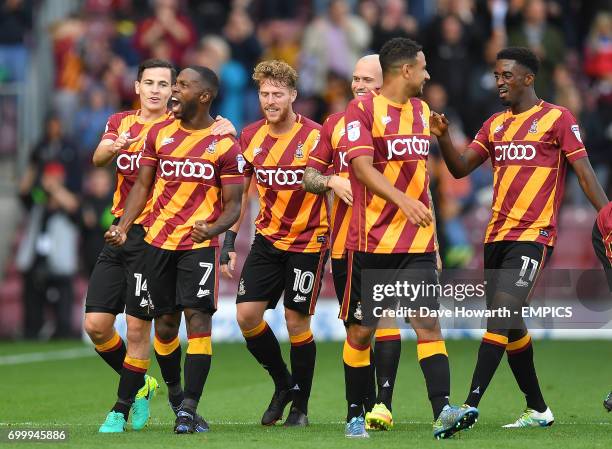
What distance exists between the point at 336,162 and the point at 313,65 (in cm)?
979

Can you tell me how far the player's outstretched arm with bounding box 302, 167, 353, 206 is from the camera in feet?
29.9

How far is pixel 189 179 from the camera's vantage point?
9.73 meters

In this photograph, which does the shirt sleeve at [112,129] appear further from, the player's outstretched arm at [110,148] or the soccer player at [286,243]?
the soccer player at [286,243]

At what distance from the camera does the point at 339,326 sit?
1803cm

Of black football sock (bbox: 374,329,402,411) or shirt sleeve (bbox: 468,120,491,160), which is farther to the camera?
shirt sleeve (bbox: 468,120,491,160)

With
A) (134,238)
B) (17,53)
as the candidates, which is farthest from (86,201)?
(134,238)

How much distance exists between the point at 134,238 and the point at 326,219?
1391 millimetres

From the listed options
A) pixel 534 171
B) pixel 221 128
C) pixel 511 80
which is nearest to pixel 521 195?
pixel 534 171

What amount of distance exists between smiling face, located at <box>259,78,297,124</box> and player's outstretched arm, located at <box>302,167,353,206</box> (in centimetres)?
65

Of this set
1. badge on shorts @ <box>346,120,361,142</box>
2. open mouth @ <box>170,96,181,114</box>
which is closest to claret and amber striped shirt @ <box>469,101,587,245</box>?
badge on shorts @ <box>346,120,361,142</box>

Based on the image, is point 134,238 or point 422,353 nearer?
point 422,353

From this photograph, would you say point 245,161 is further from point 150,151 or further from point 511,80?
point 511,80

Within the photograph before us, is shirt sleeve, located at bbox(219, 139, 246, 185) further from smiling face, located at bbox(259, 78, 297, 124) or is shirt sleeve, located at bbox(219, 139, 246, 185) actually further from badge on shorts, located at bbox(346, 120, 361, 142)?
badge on shorts, located at bbox(346, 120, 361, 142)

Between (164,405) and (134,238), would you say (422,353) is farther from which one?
(164,405)
